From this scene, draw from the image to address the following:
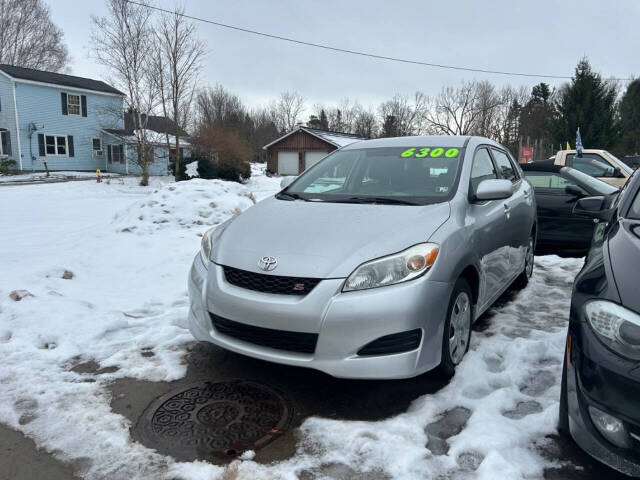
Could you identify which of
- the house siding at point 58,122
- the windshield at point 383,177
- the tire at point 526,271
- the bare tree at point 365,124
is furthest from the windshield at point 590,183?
the bare tree at point 365,124

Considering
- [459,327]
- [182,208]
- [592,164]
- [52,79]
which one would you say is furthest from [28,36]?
[459,327]

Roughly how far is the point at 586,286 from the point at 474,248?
1158 mm

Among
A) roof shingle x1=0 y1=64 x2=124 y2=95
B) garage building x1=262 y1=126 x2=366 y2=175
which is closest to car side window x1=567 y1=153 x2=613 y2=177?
roof shingle x1=0 y1=64 x2=124 y2=95

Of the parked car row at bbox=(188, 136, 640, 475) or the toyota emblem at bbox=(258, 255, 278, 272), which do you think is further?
the toyota emblem at bbox=(258, 255, 278, 272)

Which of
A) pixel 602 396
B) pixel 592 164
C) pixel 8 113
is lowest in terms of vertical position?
pixel 602 396

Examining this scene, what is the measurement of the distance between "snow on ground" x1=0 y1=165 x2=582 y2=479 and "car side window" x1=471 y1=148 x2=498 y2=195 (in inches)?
49.9

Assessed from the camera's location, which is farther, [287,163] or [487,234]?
[287,163]

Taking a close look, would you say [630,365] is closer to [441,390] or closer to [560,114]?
[441,390]

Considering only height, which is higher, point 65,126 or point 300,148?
point 65,126

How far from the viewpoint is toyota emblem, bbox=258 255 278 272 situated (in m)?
2.83

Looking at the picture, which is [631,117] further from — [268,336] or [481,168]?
[268,336]

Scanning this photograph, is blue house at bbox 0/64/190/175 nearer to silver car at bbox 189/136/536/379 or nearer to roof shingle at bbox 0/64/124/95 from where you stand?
roof shingle at bbox 0/64/124/95

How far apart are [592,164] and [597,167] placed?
0.45 ft

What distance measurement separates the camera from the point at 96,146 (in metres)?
31.7
